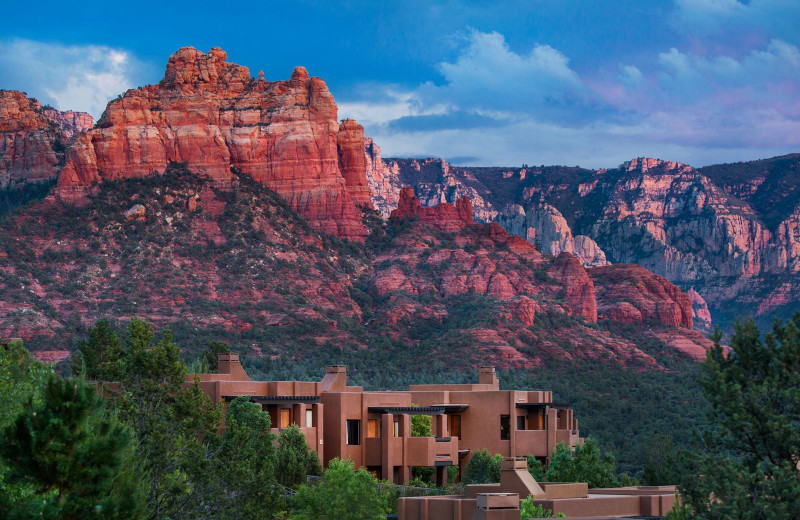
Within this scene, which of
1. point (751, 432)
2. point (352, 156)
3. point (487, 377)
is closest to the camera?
point (751, 432)

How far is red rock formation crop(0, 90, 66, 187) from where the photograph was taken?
Answer: 6142 inches

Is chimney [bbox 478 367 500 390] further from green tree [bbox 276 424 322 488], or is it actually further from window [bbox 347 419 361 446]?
green tree [bbox 276 424 322 488]

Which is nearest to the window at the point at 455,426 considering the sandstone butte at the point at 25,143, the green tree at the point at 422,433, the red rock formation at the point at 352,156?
the green tree at the point at 422,433

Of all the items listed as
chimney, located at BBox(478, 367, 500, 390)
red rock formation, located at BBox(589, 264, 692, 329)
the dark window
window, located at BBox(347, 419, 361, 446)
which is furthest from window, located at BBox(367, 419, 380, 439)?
red rock formation, located at BBox(589, 264, 692, 329)

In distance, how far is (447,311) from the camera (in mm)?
139500

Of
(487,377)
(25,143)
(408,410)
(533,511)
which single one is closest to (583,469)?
(408,410)

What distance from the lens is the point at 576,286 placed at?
150125 millimetres

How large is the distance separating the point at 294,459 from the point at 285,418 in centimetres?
977

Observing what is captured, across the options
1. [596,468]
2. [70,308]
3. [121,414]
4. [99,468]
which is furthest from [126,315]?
[99,468]

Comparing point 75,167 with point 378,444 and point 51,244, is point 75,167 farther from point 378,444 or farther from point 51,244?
point 378,444

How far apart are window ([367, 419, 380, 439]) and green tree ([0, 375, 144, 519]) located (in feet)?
127

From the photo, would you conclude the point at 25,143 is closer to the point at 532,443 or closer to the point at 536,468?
the point at 532,443

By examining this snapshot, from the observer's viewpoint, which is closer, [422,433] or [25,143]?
[422,433]

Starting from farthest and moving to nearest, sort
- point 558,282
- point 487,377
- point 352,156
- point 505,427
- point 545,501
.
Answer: point 352,156, point 558,282, point 487,377, point 505,427, point 545,501
